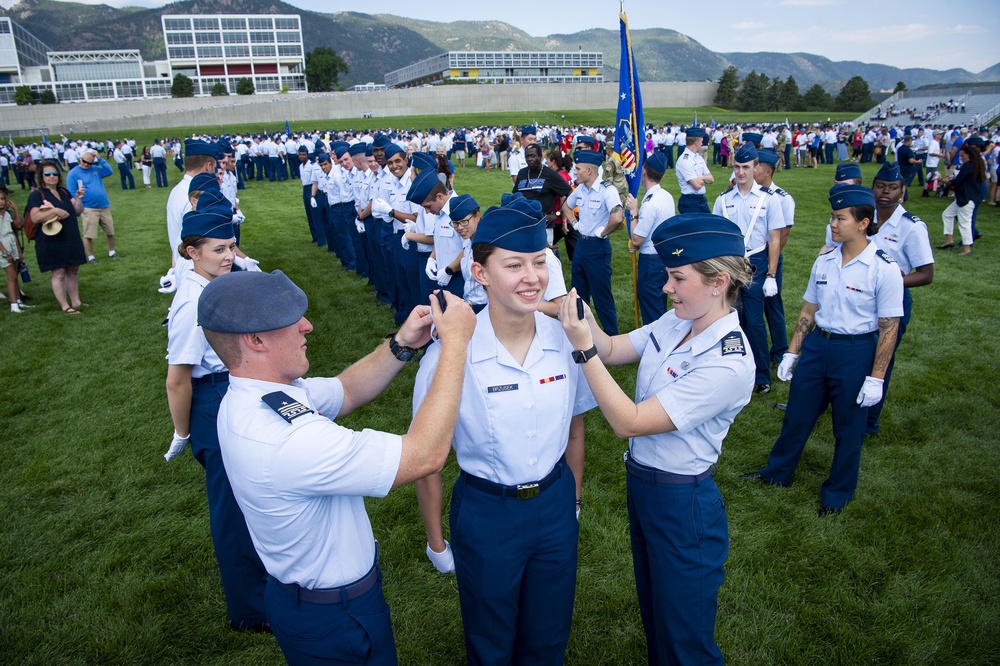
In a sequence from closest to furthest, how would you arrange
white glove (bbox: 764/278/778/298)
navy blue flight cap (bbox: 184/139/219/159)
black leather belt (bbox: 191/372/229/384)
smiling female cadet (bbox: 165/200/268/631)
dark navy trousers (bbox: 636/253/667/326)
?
smiling female cadet (bbox: 165/200/268/631) < black leather belt (bbox: 191/372/229/384) < white glove (bbox: 764/278/778/298) < navy blue flight cap (bbox: 184/139/219/159) < dark navy trousers (bbox: 636/253/667/326)

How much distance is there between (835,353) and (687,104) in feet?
297

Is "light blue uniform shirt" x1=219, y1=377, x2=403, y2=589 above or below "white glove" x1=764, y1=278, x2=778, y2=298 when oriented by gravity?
above

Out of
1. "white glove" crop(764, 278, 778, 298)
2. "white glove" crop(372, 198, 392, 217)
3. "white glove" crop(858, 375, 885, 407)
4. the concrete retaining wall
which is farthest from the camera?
the concrete retaining wall

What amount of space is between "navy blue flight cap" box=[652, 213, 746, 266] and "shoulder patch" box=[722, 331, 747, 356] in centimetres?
34

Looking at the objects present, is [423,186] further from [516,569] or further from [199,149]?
[516,569]

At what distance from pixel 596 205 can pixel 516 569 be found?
5720 millimetres

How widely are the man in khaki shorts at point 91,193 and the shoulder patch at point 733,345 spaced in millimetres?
Result: 13998

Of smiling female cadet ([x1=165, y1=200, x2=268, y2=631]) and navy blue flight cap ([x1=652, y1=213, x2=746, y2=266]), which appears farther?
smiling female cadet ([x1=165, y1=200, x2=268, y2=631])

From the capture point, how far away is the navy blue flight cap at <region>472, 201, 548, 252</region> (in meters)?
2.41

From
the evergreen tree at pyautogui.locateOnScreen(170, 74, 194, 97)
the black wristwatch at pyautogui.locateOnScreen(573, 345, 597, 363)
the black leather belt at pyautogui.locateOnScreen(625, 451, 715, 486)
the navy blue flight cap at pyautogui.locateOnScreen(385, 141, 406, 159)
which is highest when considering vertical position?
the evergreen tree at pyautogui.locateOnScreen(170, 74, 194, 97)

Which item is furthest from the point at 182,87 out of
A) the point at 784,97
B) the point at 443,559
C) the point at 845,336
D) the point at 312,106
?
the point at 845,336

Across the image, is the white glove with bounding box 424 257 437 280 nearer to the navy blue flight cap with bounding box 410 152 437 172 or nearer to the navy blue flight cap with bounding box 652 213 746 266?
the navy blue flight cap with bounding box 410 152 437 172

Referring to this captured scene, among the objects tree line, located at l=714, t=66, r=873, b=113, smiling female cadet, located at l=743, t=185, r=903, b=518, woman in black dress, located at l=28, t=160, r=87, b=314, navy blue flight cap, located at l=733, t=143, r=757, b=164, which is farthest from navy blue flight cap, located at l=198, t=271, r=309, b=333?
tree line, located at l=714, t=66, r=873, b=113

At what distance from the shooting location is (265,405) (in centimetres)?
199
